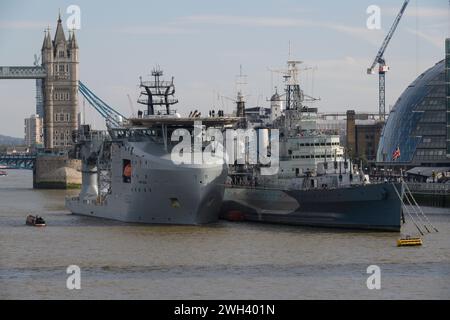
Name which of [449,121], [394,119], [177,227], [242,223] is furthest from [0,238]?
[394,119]

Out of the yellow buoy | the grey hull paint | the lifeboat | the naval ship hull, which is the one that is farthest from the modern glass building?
the yellow buoy

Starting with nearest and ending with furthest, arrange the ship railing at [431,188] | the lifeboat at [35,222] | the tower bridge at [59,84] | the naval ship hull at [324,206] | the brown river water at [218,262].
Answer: the brown river water at [218,262] → the naval ship hull at [324,206] → the lifeboat at [35,222] → the ship railing at [431,188] → the tower bridge at [59,84]

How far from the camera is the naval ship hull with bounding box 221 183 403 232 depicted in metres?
55.9

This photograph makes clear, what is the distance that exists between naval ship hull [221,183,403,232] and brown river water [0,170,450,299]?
1177 millimetres

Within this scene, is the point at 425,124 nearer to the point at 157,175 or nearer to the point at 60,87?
the point at 157,175

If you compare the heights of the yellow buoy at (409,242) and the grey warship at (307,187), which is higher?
the grey warship at (307,187)

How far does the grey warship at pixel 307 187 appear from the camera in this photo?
56.4m

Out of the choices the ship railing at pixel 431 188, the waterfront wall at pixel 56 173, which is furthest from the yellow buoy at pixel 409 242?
the waterfront wall at pixel 56 173

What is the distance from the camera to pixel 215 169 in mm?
59969

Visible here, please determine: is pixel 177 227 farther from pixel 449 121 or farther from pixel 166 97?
pixel 449 121

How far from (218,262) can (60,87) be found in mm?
117833

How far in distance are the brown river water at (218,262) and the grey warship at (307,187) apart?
4.29ft

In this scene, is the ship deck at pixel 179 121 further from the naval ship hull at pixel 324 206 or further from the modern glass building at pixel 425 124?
the modern glass building at pixel 425 124

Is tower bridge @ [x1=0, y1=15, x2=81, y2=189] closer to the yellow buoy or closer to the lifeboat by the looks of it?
the lifeboat
